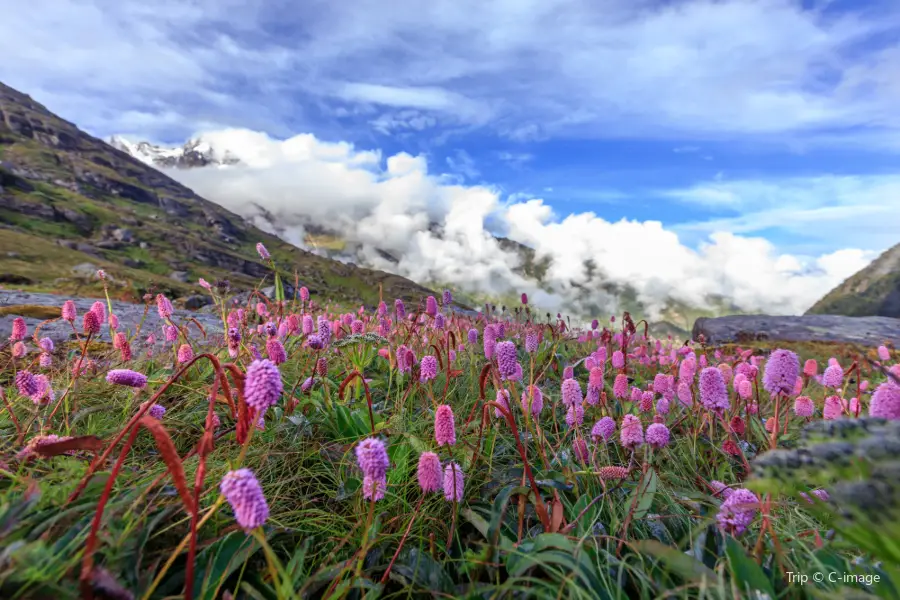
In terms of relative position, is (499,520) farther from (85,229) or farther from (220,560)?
(85,229)

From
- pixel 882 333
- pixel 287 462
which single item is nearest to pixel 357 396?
pixel 287 462

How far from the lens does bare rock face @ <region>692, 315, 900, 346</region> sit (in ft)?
47.4

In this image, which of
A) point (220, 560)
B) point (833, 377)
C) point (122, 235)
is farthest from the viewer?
point (122, 235)

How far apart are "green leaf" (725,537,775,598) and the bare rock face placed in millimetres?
14641

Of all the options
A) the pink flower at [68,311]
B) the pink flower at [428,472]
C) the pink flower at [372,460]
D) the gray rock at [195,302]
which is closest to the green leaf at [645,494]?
the pink flower at [428,472]

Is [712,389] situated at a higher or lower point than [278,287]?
lower

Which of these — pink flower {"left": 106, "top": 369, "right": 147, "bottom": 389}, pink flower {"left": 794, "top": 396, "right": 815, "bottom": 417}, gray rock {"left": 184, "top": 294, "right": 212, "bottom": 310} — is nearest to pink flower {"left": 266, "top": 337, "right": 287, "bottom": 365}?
pink flower {"left": 106, "top": 369, "right": 147, "bottom": 389}

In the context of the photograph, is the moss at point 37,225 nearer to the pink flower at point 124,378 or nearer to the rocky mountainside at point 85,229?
the rocky mountainside at point 85,229

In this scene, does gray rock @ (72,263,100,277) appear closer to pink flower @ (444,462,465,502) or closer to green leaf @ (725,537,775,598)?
pink flower @ (444,462,465,502)

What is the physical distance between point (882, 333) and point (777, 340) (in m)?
3.33

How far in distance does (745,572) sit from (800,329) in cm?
1766

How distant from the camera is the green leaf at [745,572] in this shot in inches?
62.5

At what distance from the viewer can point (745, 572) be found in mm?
1615

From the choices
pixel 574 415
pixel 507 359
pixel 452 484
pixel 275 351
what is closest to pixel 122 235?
pixel 275 351
